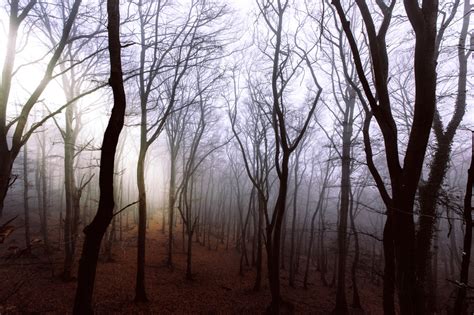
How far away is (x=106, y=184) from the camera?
133 inches

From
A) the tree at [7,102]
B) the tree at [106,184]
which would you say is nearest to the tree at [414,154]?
the tree at [106,184]

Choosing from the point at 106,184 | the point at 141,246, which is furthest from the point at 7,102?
the point at 141,246

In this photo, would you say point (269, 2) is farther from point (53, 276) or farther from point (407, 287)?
point (53, 276)

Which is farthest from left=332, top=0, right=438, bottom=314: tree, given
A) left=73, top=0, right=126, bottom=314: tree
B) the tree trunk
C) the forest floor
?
the tree trunk

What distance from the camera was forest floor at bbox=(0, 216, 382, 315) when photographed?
8.91 metres

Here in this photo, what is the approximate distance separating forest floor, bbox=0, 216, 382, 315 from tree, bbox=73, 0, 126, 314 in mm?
3501

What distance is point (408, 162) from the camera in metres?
2.58

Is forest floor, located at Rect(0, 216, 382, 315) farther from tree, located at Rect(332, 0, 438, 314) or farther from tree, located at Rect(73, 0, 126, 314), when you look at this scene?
tree, located at Rect(332, 0, 438, 314)

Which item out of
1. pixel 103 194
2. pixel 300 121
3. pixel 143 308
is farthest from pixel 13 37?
pixel 300 121

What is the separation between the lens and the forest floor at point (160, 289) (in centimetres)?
891

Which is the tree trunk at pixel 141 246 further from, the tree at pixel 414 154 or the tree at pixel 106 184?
the tree at pixel 414 154

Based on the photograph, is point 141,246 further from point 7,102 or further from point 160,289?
point 7,102

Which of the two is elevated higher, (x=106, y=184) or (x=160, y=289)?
(x=106, y=184)

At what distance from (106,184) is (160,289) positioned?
30.1ft
